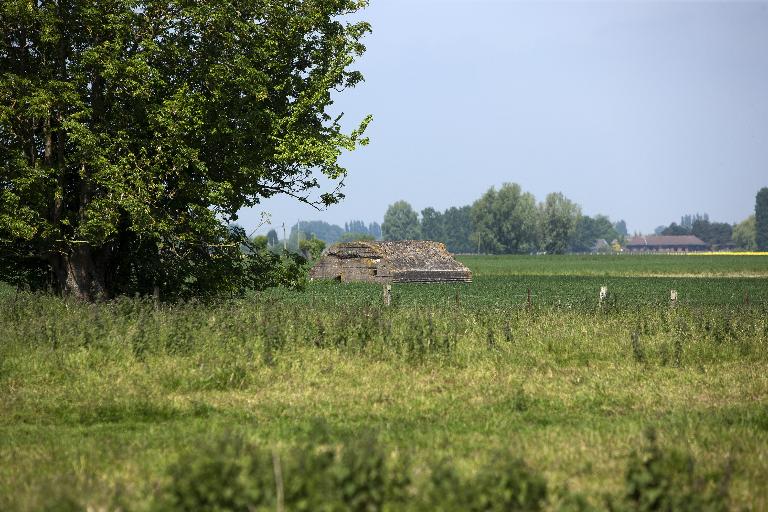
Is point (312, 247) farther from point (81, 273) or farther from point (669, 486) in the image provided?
point (669, 486)

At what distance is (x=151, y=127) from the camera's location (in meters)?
22.2

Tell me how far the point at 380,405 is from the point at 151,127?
11968 mm

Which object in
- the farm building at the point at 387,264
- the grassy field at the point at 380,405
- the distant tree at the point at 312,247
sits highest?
the distant tree at the point at 312,247

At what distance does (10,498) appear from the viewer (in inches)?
316

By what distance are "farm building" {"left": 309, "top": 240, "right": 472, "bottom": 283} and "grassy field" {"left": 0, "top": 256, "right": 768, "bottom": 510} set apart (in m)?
40.0

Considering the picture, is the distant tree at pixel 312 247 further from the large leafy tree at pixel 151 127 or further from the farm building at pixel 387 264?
the large leafy tree at pixel 151 127

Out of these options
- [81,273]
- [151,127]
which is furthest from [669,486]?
[81,273]

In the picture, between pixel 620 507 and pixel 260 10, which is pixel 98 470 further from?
pixel 260 10

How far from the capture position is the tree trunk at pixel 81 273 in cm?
2405

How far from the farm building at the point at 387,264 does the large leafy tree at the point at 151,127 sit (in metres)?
37.9

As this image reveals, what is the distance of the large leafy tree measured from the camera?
2188 cm

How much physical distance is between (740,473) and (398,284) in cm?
5220

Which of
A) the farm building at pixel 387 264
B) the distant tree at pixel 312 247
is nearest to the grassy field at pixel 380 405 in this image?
the distant tree at pixel 312 247

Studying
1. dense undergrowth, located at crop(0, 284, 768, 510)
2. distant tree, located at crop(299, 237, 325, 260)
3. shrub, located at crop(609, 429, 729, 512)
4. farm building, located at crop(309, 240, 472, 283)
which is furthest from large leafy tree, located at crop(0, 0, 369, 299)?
farm building, located at crop(309, 240, 472, 283)
